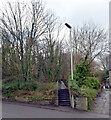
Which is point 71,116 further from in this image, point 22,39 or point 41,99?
point 22,39

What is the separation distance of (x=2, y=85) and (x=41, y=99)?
471cm

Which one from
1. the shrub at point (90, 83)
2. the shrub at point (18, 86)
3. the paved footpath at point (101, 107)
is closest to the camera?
the paved footpath at point (101, 107)

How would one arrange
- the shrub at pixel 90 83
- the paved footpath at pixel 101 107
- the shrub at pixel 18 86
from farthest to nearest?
Answer: the shrub at pixel 90 83, the shrub at pixel 18 86, the paved footpath at pixel 101 107

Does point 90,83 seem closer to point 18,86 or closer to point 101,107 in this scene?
point 101,107

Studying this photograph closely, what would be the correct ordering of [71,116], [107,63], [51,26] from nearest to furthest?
[71,116]
[51,26]
[107,63]

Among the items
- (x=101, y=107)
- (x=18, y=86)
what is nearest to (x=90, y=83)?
(x=101, y=107)

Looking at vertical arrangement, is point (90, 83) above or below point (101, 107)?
above

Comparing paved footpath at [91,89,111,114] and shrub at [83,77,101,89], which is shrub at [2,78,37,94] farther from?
paved footpath at [91,89,111,114]

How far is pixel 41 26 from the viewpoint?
17.4 m

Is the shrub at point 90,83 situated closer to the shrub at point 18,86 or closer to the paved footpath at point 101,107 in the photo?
the paved footpath at point 101,107

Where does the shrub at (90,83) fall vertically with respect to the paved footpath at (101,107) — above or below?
above

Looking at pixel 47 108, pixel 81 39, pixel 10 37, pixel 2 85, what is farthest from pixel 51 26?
pixel 47 108

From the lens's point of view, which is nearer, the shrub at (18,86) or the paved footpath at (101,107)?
the paved footpath at (101,107)

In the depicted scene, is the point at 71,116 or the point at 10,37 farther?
the point at 10,37
